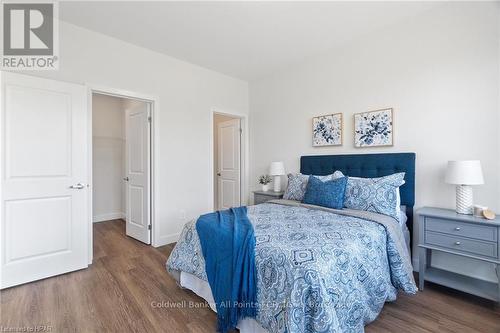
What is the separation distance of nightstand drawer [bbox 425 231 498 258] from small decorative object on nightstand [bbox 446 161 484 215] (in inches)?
11.5

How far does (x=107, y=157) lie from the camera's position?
16.8 ft

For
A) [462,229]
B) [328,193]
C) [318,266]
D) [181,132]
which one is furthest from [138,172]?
[462,229]

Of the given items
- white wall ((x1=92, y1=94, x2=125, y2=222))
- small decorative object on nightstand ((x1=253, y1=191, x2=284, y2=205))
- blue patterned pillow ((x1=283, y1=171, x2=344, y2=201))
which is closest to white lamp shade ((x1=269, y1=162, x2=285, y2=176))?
small decorative object on nightstand ((x1=253, y1=191, x2=284, y2=205))

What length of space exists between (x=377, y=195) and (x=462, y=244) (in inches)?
29.6

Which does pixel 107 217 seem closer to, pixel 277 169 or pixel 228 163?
pixel 228 163

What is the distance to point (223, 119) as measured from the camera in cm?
567

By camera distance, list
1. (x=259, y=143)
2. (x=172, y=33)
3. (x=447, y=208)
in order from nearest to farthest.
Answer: (x=447, y=208) → (x=172, y=33) → (x=259, y=143)

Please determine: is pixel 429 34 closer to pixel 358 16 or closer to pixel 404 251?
pixel 358 16

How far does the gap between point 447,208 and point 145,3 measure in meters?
3.70

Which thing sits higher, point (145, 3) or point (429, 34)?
point (145, 3)

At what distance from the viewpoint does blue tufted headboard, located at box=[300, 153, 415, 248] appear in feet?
8.76

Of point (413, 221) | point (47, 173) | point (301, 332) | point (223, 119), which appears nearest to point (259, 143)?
point (223, 119)

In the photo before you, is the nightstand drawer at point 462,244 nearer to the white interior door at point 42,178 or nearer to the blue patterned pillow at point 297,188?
the blue patterned pillow at point 297,188

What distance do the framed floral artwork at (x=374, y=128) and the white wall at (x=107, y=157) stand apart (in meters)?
4.66
